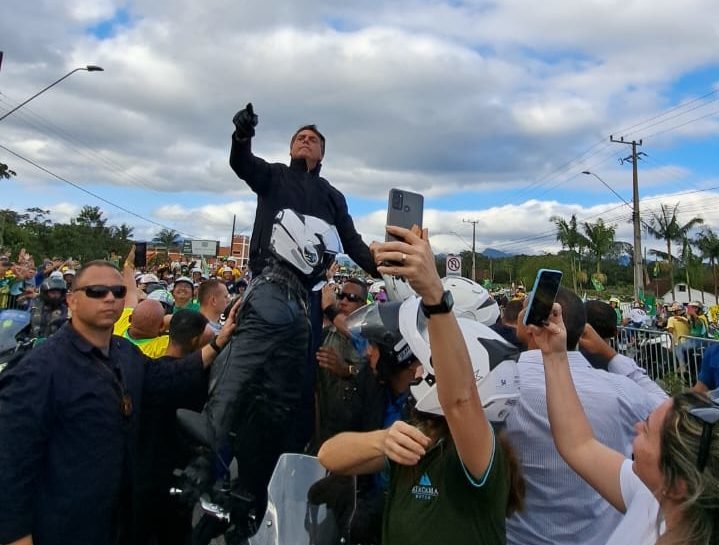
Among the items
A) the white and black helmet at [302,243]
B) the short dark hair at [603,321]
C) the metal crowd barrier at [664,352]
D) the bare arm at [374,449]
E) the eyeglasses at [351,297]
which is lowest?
the metal crowd barrier at [664,352]

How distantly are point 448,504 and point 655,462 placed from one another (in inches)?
23.6

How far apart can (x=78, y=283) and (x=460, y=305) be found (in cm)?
195

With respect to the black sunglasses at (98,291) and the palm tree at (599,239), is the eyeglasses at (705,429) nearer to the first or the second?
the black sunglasses at (98,291)

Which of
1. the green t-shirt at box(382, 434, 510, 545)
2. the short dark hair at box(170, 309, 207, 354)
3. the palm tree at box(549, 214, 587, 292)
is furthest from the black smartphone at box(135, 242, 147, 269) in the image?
the palm tree at box(549, 214, 587, 292)

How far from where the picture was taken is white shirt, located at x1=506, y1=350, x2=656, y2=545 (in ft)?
7.57

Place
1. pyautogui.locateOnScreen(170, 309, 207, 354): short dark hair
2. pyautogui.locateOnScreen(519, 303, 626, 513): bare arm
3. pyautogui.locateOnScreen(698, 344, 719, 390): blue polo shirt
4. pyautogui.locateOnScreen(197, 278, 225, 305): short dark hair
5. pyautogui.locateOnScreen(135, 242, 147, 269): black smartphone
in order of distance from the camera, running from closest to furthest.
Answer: pyautogui.locateOnScreen(519, 303, 626, 513): bare arm, pyautogui.locateOnScreen(170, 309, 207, 354): short dark hair, pyautogui.locateOnScreen(135, 242, 147, 269): black smartphone, pyautogui.locateOnScreen(698, 344, 719, 390): blue polo shirt, pyautogui.locateOnScreen(197, 278, 225, 305): short dark hair

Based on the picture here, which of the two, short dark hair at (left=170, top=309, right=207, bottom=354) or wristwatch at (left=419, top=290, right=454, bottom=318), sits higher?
wristwatch at (left=419, top=290, right=454, bottom=318)

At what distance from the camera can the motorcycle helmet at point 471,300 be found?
10.3 feet

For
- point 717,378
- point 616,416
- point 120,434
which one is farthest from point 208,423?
point 717,378

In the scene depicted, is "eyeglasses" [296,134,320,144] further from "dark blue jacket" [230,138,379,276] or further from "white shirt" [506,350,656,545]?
"white shirt" [506,350,656,545]

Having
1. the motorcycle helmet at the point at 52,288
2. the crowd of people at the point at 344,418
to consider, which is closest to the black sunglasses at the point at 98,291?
the crowd of people at the point at 344,418

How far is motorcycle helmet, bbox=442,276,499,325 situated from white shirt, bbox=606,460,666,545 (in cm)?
120

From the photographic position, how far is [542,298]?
2.19 metres

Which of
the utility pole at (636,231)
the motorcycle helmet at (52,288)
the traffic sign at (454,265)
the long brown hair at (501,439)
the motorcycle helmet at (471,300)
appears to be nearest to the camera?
the long brown hair at (501,439)
